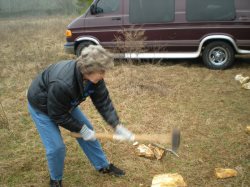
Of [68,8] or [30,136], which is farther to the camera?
[68,8]

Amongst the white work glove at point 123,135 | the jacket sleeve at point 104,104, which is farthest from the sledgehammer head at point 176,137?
the jacket sleeve at point 104,104

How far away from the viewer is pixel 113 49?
346 inches

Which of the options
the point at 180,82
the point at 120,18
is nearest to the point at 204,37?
the point at 180,82

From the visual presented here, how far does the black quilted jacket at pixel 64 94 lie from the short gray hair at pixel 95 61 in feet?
0.37

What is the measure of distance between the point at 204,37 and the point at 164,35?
956 mm

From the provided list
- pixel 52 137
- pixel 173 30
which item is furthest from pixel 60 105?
pixel 173 30

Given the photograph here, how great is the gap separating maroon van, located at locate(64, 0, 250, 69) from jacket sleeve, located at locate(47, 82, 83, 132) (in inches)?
209

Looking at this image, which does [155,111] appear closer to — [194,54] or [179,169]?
[179,169]

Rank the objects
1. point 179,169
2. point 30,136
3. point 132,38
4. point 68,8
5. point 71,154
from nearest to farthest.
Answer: point 179,169 < point 71,154 < point 30,136 < point 132,38 < point 68,8

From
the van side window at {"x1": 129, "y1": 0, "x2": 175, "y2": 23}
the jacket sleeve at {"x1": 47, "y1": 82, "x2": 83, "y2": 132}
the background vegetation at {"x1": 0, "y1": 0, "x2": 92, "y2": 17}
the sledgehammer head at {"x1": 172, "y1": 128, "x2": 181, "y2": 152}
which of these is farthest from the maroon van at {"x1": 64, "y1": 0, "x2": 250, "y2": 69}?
the background vegetation at {"x1": 0, "y1": 0, "x2": 92, "y2": 17}

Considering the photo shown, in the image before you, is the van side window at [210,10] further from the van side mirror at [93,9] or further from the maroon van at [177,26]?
the van side mirror at [93,9]

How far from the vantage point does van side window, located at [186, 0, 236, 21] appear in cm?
795

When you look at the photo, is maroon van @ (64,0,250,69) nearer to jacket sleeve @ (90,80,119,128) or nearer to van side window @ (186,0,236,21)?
van side window @ (186,0,236,21)

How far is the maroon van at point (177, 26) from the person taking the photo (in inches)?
314
